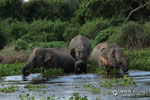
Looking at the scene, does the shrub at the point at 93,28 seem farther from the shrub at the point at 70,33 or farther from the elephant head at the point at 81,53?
the elephant head at the point at 81,53

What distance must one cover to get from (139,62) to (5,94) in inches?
349

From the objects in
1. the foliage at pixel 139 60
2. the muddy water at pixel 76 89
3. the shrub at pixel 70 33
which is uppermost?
the shrub at pixel 70 33

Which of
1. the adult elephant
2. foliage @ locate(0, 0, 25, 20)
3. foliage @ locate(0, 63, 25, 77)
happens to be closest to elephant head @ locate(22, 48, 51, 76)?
foliage @ locate(0, 63, 25, 77)

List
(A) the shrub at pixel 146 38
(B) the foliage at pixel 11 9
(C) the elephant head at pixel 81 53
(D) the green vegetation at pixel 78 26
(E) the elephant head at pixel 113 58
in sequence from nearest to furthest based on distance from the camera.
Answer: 1. (E) the elephant head at pixel 113 58
2. (C) the elephant head at pixel 81 53
3. (A) the shrub at pixel 146 38
4. (D) the green vegetation at pixel 78 26
5. (B) the foliage at pixel 11 9

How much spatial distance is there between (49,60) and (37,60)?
0.80 meters

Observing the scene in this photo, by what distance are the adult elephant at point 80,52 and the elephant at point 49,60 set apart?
1.45 ft

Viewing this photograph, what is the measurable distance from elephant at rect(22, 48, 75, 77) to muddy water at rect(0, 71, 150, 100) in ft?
1.95

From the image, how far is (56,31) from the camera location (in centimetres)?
4228

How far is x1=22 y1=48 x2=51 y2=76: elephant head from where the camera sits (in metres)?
19.0

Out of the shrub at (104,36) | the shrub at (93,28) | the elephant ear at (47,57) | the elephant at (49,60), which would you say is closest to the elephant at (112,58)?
the elephant at (49,60)

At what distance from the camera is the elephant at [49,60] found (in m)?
19.2

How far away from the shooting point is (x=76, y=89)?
14.1m

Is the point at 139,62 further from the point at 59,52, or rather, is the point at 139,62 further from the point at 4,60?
the point at 4,60

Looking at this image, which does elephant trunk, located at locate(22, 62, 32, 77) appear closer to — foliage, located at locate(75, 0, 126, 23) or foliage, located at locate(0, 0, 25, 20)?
foliage, located at locate(75, 0, 126, 23)
